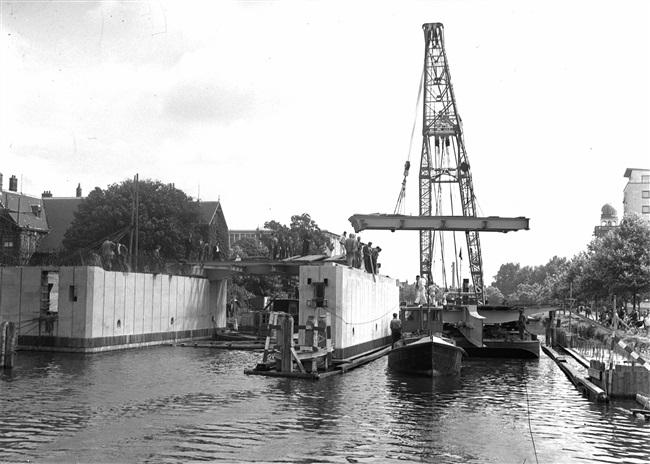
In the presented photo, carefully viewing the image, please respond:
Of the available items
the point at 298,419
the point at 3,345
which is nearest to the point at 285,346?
the point at 298,419

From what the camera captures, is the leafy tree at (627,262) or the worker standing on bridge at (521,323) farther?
the leafy tree at (627,262)

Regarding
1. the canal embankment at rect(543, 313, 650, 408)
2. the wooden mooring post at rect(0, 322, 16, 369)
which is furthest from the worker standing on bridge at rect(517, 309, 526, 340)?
the wooden mooring post at rect(0, 322, 16, 369)

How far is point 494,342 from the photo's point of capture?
1791 inches

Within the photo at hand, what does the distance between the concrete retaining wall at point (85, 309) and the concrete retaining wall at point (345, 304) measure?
12872mm

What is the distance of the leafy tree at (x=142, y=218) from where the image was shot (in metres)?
82.4

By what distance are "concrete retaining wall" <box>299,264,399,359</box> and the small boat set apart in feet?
10.7

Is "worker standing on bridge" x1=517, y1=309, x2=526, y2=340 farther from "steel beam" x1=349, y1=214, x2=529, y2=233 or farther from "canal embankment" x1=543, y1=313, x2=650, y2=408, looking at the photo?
"steel beam" x1=349, y1=214, x2=529, y2=233

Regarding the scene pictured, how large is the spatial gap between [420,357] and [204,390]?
33.3 ft

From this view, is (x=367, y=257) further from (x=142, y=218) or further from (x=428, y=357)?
(x=142, y=218)

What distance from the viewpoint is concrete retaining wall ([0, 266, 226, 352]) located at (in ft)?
138

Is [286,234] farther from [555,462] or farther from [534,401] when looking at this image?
[555,462]

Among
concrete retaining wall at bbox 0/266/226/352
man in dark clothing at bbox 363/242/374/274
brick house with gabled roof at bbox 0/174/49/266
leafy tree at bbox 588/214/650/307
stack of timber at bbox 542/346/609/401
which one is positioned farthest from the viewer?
brick house with gabled roof at bbox 0/174/49/266

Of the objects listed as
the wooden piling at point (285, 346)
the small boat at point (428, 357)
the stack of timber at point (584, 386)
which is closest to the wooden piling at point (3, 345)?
the wooden piling at point (285, 346)

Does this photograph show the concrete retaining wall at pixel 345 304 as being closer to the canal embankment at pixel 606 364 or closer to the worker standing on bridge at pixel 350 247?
the worker standing on bridge at pixel 350 247
